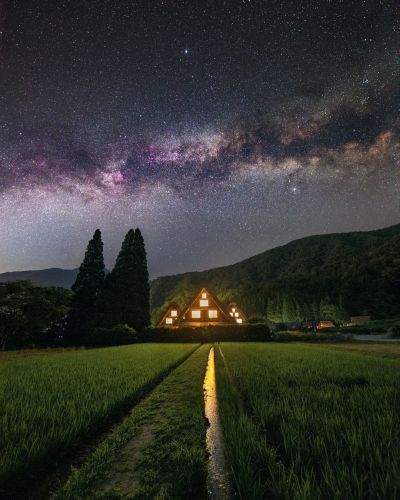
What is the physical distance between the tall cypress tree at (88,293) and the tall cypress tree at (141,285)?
17.3ft

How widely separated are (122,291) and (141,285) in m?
2.96

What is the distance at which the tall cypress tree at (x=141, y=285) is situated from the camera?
126ft

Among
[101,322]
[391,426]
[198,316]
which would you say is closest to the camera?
[391,426]

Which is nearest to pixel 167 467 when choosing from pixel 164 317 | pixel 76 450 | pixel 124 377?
pixel 76 450

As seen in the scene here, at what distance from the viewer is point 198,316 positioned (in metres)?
42.1

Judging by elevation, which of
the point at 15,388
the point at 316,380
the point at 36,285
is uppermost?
the point at 36,285

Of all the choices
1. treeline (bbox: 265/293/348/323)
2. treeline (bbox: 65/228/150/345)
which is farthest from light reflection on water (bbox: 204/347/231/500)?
treeline (bbox: 265/293/348/323)

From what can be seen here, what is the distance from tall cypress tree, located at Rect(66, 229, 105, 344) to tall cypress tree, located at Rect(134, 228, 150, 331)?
5.28m

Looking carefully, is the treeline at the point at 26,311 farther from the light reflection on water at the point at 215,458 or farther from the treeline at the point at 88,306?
the light reflection on water at the point at 215,458

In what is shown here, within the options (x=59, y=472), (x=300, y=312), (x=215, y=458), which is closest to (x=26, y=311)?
(x=59, y=472)

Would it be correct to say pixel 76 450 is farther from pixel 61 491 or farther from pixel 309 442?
pixel 309 442

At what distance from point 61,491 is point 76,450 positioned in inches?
49.7

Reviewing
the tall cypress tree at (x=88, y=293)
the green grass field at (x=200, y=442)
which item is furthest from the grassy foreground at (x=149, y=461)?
the tall cypress tree at (x=88, y=293)

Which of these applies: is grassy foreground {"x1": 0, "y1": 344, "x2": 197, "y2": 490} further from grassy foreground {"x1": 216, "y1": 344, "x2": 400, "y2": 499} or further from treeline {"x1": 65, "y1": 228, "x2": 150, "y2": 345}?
treeline {"x1": 65, "y1": 228, "x2": 150, "y2": 345}
